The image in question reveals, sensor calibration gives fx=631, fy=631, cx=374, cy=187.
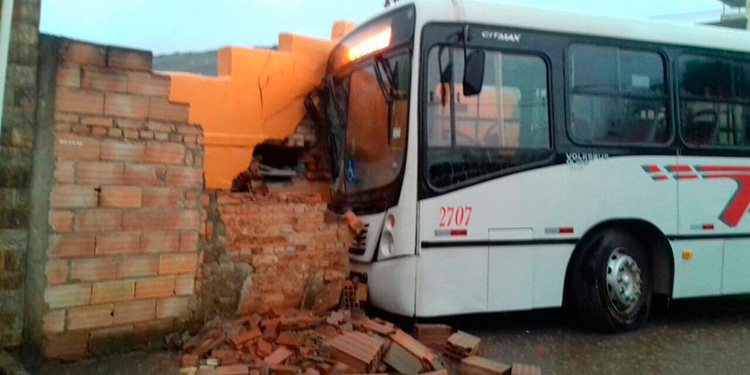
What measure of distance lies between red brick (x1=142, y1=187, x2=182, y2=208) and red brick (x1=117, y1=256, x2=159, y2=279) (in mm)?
415

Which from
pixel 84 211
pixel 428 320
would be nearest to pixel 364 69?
pixel 428 320

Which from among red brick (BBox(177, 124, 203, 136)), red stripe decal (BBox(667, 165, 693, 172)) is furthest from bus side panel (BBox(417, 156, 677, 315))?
red brick (BBox(177, 124, 203, 136))

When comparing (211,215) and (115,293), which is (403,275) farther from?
(115,293)

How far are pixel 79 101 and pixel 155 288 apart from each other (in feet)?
5.00

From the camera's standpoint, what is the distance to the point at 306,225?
5707mm

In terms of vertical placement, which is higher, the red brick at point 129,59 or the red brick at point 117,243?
the red brick at point 129,59

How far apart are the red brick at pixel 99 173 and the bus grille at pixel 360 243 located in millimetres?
2159

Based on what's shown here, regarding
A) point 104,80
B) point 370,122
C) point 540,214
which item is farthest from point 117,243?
point 540,214

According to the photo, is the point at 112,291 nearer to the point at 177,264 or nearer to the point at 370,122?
the point at 177,264

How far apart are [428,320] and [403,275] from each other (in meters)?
0.76

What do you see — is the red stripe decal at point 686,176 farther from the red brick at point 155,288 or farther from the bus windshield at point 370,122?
the red brick at point 155,288

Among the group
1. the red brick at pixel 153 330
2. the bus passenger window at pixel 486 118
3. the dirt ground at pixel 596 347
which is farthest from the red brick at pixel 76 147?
the bus passenger window at pixel 486 118

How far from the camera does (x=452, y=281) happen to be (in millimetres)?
5426

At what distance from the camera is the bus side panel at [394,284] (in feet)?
17.5
